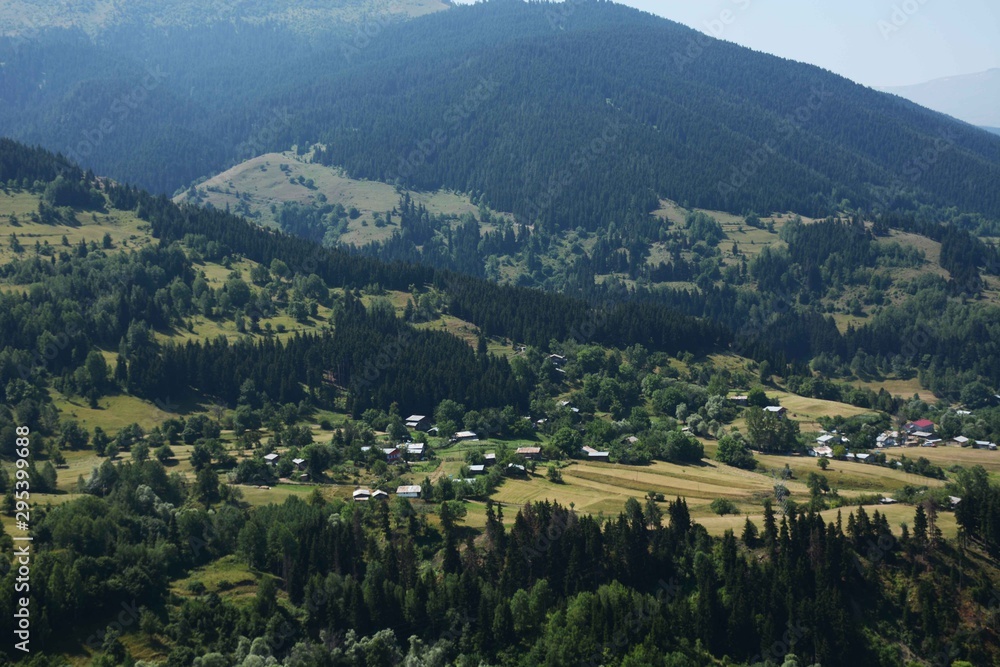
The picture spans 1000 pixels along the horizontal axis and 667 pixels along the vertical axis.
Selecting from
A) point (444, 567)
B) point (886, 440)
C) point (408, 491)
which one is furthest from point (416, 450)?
point (886, 440)

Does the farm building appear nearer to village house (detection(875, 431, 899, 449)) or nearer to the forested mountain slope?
village house (detection(875, 431, 899, 449))

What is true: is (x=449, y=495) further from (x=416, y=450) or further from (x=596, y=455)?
(x=596, y=455)

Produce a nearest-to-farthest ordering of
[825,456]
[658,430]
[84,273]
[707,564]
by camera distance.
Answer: [707,564]
[825,456]
[658,430]
[84,273]

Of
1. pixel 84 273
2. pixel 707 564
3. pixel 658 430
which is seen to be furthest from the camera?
pixel 84 273

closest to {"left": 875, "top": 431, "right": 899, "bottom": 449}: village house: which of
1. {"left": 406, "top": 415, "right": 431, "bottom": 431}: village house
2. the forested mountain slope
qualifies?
the forested mountain slope

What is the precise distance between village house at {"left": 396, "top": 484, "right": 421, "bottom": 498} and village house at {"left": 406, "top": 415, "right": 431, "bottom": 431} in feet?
118

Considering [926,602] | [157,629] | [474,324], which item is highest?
[474,324]

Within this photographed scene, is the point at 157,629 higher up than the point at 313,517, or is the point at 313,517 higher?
the point at 313,517

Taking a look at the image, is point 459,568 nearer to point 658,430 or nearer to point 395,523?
point 395,523

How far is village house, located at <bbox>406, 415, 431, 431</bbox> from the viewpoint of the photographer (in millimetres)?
154375

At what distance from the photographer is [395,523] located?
346 ft

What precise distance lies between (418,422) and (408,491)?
3975 centimetres

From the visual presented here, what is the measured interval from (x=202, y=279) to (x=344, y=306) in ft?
95.0

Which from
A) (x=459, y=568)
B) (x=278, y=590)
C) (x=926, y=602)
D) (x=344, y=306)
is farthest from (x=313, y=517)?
(x=344, y=306)
